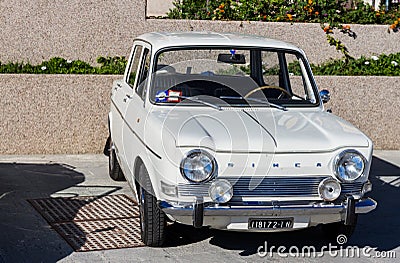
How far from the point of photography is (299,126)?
608cm

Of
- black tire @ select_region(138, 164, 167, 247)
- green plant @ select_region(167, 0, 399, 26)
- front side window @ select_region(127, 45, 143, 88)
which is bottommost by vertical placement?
black tire @ select_region(138, 164, 167, 247)

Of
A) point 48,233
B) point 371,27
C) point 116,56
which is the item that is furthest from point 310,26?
point 48,233

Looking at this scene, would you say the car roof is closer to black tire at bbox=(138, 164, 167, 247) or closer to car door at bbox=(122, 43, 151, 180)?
car door at bbox=(122, 43, 151, 180)

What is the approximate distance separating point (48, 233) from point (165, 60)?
1947 millimetres

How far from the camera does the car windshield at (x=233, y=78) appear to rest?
6652 millimetres

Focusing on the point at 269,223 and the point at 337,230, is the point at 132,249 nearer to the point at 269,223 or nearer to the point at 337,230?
the point at 269,223

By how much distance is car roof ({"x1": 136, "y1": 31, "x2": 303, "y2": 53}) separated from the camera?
6.89m

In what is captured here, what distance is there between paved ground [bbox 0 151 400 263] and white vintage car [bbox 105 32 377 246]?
0.27m

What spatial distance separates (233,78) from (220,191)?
1.93 meters

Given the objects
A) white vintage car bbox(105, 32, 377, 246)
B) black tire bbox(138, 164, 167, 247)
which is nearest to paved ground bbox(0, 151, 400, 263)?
black tire bbox(138, 164, 167, 247)

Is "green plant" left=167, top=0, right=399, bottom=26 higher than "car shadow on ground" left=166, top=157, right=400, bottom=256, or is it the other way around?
"green plant" left=167, top=0, right=399, bottom=26

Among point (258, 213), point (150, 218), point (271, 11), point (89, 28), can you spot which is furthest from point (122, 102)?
point (271, 11)

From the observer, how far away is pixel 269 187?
557cm

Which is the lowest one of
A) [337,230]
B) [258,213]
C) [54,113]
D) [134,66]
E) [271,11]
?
[337,230]
